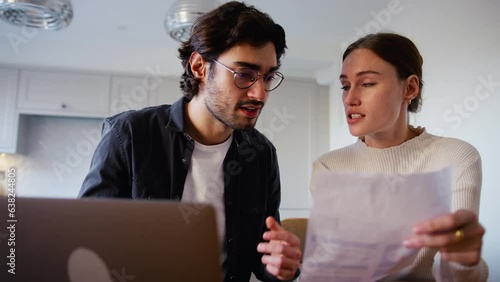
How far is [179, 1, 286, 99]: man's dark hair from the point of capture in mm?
1242

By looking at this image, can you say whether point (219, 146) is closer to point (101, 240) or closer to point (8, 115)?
point (101, 240)

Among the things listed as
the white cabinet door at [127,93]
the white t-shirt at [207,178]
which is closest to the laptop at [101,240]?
the white t-shirt at [207,178]

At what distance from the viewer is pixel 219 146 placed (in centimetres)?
128

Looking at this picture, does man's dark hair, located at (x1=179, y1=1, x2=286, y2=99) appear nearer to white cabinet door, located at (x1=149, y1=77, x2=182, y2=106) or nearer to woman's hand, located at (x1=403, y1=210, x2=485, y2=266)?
woman's hand, located at (x1=403, y1=210, x2=485, y2=266)

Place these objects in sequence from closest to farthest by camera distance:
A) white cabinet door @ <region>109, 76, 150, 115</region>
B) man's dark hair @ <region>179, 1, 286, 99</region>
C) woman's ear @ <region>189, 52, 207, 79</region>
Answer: man's dark hair @ <region>179, 1, 286, 99</region>, woman's ear @ <region>189, 52, 207, 79</region>, white cabinet door @ <region>109, 76, 150, 115</region>

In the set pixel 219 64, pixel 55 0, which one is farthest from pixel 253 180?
pixel 55 0

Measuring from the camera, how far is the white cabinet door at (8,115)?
3.53 metres

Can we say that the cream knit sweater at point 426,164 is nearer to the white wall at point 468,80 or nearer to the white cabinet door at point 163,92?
the white wall at point 468,80

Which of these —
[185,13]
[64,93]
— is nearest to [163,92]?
[64,93]

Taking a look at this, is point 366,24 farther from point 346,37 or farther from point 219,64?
point 219,64

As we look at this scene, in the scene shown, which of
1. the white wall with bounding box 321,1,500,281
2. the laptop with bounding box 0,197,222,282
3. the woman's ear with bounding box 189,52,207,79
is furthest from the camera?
the white wall with bounding box 321,1,500,281

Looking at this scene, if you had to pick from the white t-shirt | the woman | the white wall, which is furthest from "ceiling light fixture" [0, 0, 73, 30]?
the white wall

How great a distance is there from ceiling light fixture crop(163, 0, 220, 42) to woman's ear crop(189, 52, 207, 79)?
0.48m

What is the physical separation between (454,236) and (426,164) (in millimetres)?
468
